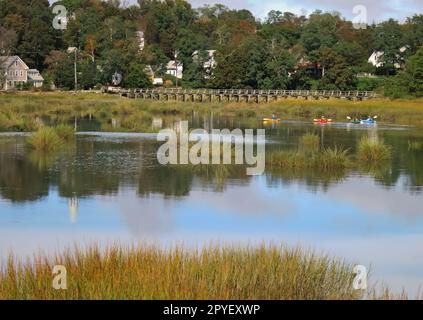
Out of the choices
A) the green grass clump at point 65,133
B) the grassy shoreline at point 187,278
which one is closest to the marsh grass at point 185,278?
the grassy shoreline at point 187,278

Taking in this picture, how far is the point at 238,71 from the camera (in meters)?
80.7

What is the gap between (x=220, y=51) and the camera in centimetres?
8569

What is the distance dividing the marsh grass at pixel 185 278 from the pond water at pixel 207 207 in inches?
95.8

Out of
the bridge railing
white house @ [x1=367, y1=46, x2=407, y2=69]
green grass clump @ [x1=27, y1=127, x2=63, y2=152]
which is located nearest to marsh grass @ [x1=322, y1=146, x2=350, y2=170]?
green grass clump @ [x1=27, y1=127, x2=63, y2=152]

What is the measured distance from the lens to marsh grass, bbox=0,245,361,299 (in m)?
8.35

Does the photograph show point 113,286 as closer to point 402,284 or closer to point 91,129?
point 402,284

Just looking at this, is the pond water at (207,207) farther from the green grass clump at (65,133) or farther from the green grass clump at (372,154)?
the green grass clump at (65,133)

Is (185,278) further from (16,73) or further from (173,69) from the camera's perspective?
(173,69)

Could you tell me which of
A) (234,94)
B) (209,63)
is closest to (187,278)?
(234,94)

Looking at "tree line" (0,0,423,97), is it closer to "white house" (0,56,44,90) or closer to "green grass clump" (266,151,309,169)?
"white house" (0,56,44,90)

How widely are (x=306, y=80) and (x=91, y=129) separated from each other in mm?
44314

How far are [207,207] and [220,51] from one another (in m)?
69.4

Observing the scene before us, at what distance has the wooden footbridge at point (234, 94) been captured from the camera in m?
72.6
